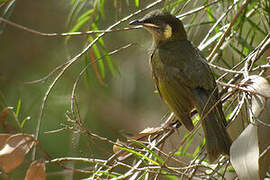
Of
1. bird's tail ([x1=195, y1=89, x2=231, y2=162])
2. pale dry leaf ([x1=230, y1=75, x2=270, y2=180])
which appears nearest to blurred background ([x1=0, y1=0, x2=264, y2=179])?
bird's tail ([x1=195, y1=89, x2=231, y2=162])

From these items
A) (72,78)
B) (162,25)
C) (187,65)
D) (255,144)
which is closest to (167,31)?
(162,25)

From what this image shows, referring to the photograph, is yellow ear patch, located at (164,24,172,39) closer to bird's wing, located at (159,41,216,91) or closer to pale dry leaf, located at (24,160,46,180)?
bird's wing, located at (159,41,216,91)

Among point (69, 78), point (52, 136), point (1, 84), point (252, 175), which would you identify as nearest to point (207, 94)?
point (252, 175)

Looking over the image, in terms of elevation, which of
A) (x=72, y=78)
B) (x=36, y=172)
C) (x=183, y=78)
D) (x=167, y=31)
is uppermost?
(x=167, y=31)

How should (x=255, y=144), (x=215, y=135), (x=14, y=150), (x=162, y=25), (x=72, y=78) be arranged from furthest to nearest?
(x=72, y=78) → (x=162, y=25) → (x=215, y=135) → (x=14, y=150) → (x=255, y=144)

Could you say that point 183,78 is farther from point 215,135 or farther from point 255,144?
point 255,144

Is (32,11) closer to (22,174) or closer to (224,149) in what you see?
(22,174)

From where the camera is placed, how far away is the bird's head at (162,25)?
→ 11.4ft

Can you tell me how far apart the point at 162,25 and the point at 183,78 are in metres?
0.54

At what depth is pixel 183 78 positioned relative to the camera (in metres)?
3.20

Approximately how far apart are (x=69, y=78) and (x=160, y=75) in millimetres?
2624

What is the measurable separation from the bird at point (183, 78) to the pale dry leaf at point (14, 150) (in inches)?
38.0

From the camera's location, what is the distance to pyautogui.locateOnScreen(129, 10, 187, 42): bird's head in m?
3.46

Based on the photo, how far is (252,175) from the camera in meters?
1.74
